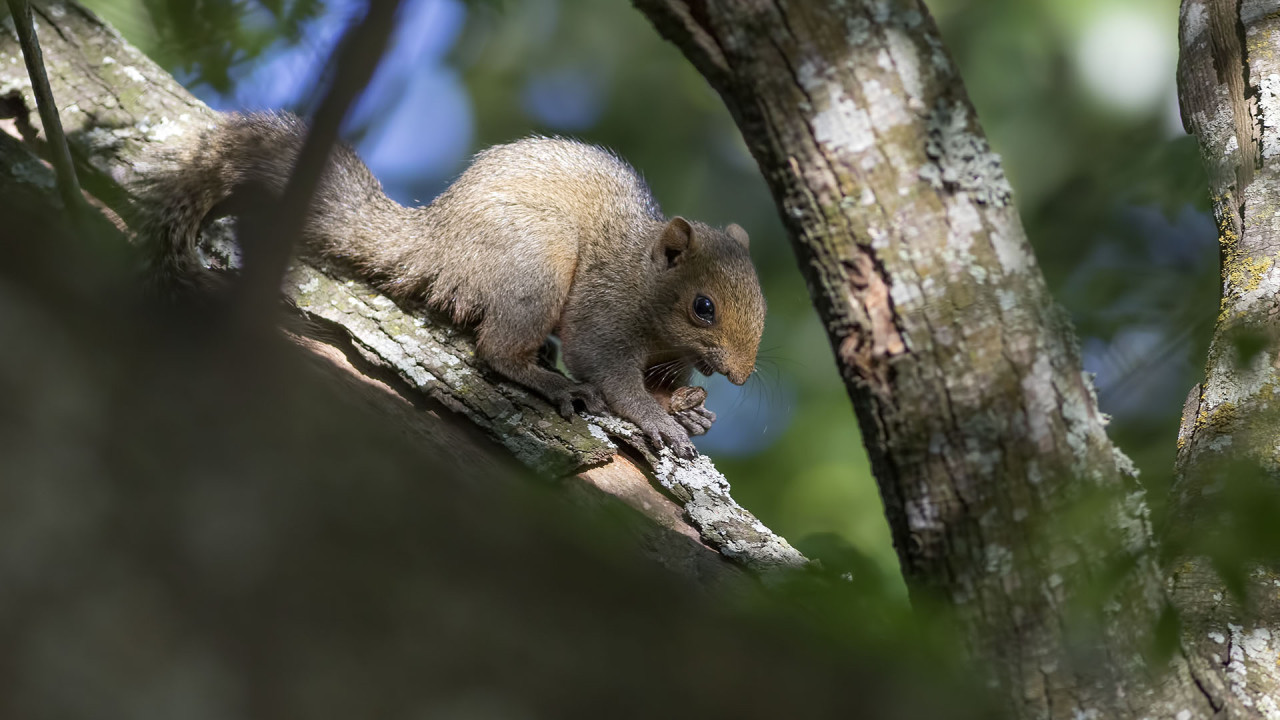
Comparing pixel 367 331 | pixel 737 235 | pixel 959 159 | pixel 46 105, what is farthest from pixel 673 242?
pixel 959 159

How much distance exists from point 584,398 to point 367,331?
0.97 metres

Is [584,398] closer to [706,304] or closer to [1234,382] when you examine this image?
[706,304]

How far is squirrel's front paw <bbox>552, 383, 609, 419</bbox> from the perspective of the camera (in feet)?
13.0

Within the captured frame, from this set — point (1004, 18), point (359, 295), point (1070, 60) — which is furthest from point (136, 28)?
point (1070, 60)

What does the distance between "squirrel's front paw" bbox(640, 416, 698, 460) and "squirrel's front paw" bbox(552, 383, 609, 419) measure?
0.24 meters

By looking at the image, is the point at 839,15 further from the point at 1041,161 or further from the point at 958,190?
the point at 1041,161

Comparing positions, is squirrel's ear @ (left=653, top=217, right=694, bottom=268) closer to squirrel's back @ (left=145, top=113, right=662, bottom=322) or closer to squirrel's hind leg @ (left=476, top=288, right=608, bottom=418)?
squirrel's back @ (left=145, top=113, right=662, bottom=322)

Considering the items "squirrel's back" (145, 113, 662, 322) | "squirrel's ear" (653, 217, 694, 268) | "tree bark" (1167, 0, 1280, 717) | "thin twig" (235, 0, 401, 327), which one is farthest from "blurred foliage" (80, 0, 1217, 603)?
"thin twig" (235, 0, 401, 327)

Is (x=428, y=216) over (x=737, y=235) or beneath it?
beneath

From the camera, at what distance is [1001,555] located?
73.4 inches

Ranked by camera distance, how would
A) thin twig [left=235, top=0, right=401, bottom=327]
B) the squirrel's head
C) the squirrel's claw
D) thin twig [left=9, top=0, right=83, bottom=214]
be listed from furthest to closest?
the squirrel's head, the squirrel's claw, thin twig [left=9, top=0, right=83, bottom=214], thin twig [left=235, top=0, right=401, bottom=327]

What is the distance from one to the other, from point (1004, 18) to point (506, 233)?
10.7 ft

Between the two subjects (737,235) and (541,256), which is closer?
(541,256)

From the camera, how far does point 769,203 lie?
7.59m
